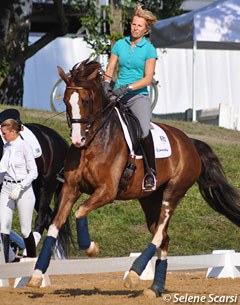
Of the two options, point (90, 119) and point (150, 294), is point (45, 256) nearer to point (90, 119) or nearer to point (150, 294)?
point (150, 294)

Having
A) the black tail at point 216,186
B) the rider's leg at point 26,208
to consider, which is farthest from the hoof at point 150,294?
the black tail at point 216,186

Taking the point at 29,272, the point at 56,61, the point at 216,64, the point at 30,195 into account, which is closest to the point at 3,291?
the point at 29,272

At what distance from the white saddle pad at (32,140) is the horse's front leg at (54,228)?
303 centimetres

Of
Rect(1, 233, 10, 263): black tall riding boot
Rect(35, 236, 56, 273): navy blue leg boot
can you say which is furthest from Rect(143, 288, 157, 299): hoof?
Rect(1, 233, 10, 263): black tall riding boot

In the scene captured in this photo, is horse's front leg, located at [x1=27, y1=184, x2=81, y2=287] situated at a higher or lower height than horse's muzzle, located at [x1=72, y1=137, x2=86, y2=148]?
lower

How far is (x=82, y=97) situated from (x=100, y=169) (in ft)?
2.44

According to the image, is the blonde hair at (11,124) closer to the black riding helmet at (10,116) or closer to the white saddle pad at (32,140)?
the black riding helmet at (10,116)

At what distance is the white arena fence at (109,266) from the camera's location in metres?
10.5

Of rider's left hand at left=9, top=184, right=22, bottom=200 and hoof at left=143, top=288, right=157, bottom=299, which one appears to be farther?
rider's left hand at left=9, top=184, right=22, bottom=200

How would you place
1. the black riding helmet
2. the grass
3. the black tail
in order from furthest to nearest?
the grass
the black tail
the black riding helmet

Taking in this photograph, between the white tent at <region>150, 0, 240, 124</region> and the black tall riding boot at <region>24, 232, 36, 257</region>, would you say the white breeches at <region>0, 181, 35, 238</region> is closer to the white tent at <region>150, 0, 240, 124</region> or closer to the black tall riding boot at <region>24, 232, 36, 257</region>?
the black tall riding boot at <region>24, 232, 36, 257</region>

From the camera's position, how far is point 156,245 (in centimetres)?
1035

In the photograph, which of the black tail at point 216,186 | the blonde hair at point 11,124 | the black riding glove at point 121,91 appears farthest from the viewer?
the black tail at point 216,186

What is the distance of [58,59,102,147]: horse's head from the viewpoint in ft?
31.4
